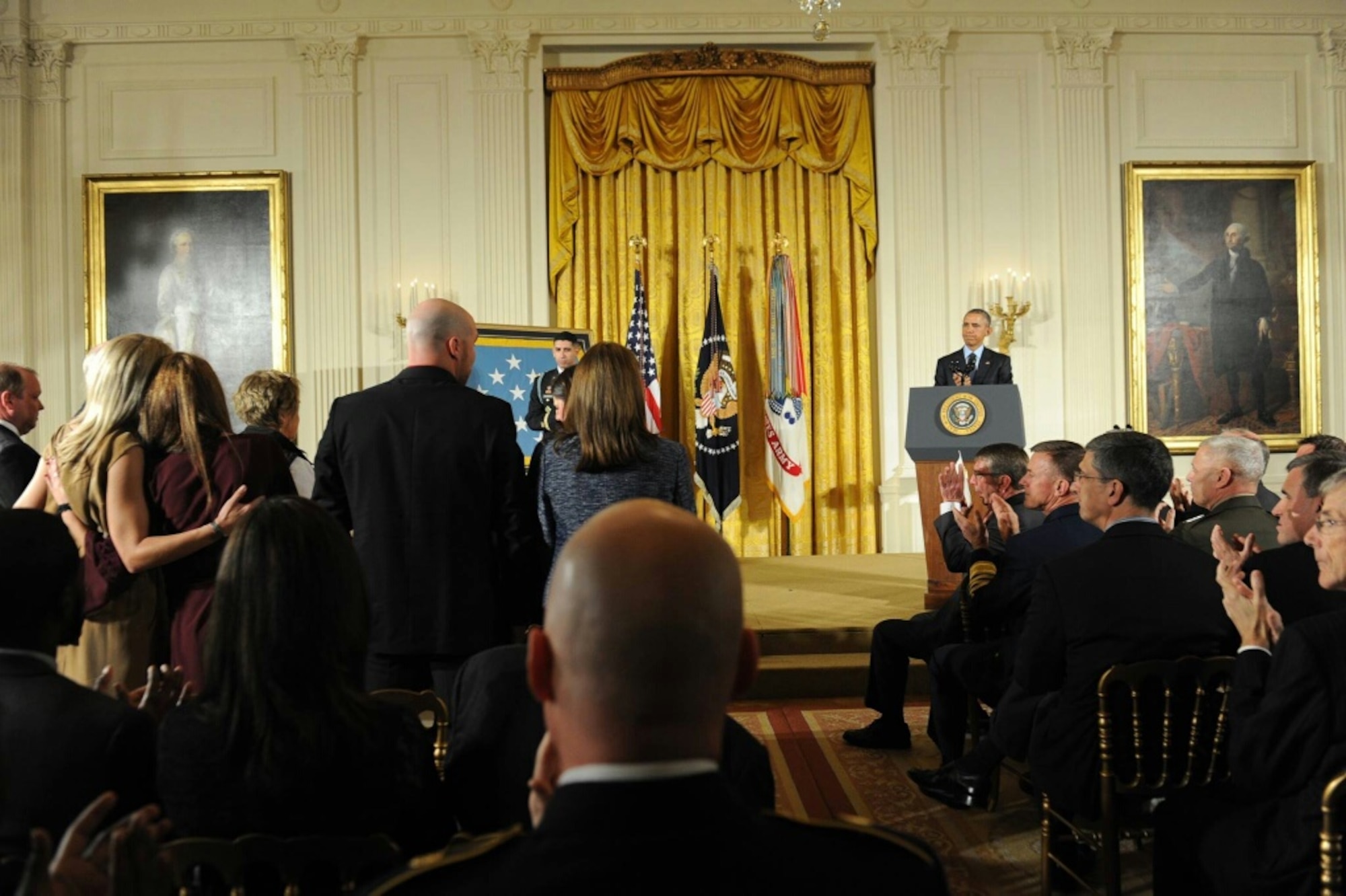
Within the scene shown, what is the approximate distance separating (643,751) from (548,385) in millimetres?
8304

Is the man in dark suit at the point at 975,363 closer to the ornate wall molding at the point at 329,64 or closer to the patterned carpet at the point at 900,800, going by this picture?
the patterned carpet at the point at 900,800

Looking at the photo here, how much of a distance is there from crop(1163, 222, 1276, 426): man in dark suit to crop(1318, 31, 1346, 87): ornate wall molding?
1606 millimetres

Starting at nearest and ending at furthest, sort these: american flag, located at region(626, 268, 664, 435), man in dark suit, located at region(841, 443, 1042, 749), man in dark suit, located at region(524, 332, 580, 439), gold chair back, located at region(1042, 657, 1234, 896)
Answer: gold chair back, located at region(1042, 657, 1234, 896)
man in dark suit, located at region(841, 443, 1042, 749)
man in dark suit, located at region(524, 332, 580, 439)
american flag, located at region(626, 268, 664, 435)

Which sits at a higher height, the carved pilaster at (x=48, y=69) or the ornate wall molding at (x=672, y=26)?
the ornate wall molding at (x=672, y=26)

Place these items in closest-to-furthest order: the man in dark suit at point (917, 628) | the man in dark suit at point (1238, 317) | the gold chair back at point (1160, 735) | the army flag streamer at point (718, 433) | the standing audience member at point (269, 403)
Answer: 1. the gold chair back at point (1160, 735)
2. the standing audience member at point (269, 403)
3. the man in dark suit at point (917, 628)
4. the army flag streamer at point (718, 433)
5. the man in dark suit at point (1238, 317)

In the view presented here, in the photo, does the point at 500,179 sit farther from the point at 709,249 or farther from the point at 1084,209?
the point at 1084,209

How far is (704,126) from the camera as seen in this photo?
11.1 meters

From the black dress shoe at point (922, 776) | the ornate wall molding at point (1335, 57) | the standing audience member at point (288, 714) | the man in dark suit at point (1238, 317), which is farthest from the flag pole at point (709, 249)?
the standing audience member at point (288, 714)

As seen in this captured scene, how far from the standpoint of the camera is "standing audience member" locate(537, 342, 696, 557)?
365 centimetres

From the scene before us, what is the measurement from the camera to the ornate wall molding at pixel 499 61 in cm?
1099

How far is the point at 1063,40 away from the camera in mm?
11109

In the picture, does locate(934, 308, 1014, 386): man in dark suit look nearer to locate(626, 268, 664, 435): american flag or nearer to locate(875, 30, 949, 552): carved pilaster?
locate(875, 30, 949, 552): carved pilaster

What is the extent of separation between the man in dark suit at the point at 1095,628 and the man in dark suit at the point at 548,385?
19.2 ft

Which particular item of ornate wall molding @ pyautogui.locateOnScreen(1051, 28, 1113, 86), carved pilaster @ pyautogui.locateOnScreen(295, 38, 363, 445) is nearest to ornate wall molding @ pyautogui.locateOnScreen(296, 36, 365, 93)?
carved pilaster @ pyautogui.locateOnScreen(295, 38, 363, 445)
